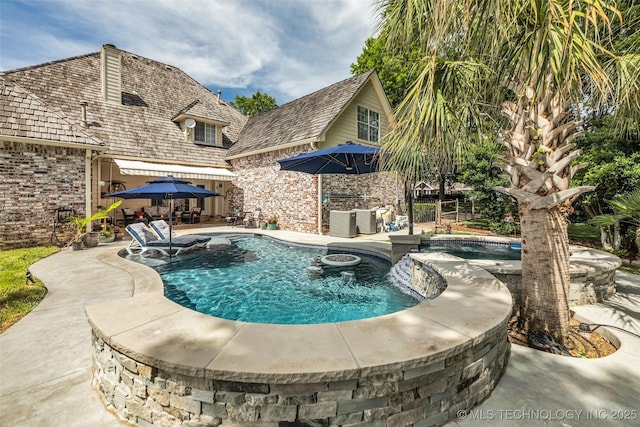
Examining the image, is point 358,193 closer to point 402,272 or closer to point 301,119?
point 301,119

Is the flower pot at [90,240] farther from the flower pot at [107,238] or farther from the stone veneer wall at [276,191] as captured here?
the stone veneer wall at [276,191]

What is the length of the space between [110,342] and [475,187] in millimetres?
18326

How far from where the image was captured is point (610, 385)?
3.44 m

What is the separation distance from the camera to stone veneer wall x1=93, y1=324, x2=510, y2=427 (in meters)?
2.49

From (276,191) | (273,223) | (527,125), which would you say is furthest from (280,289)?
(276,191)

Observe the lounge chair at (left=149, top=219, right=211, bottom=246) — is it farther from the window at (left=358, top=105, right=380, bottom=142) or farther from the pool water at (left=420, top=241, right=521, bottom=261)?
the window at (left=358, top=105, right=380, bottom=142)

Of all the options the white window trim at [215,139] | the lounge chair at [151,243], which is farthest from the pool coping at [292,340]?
the white window trim at [215,139]

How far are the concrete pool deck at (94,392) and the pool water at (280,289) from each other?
7.64 feet

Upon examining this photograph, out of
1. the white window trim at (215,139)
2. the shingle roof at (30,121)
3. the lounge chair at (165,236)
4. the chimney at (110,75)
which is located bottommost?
the lounge chair at (165,236)

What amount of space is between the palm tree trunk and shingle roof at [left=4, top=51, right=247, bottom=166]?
19.5 meters

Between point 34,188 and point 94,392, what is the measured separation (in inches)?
537

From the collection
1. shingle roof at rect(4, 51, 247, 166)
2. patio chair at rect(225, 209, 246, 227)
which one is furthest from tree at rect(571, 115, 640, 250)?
shingle roof at rect(4, 51, 247, 166)

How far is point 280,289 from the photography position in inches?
289

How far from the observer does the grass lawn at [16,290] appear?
5161mm
